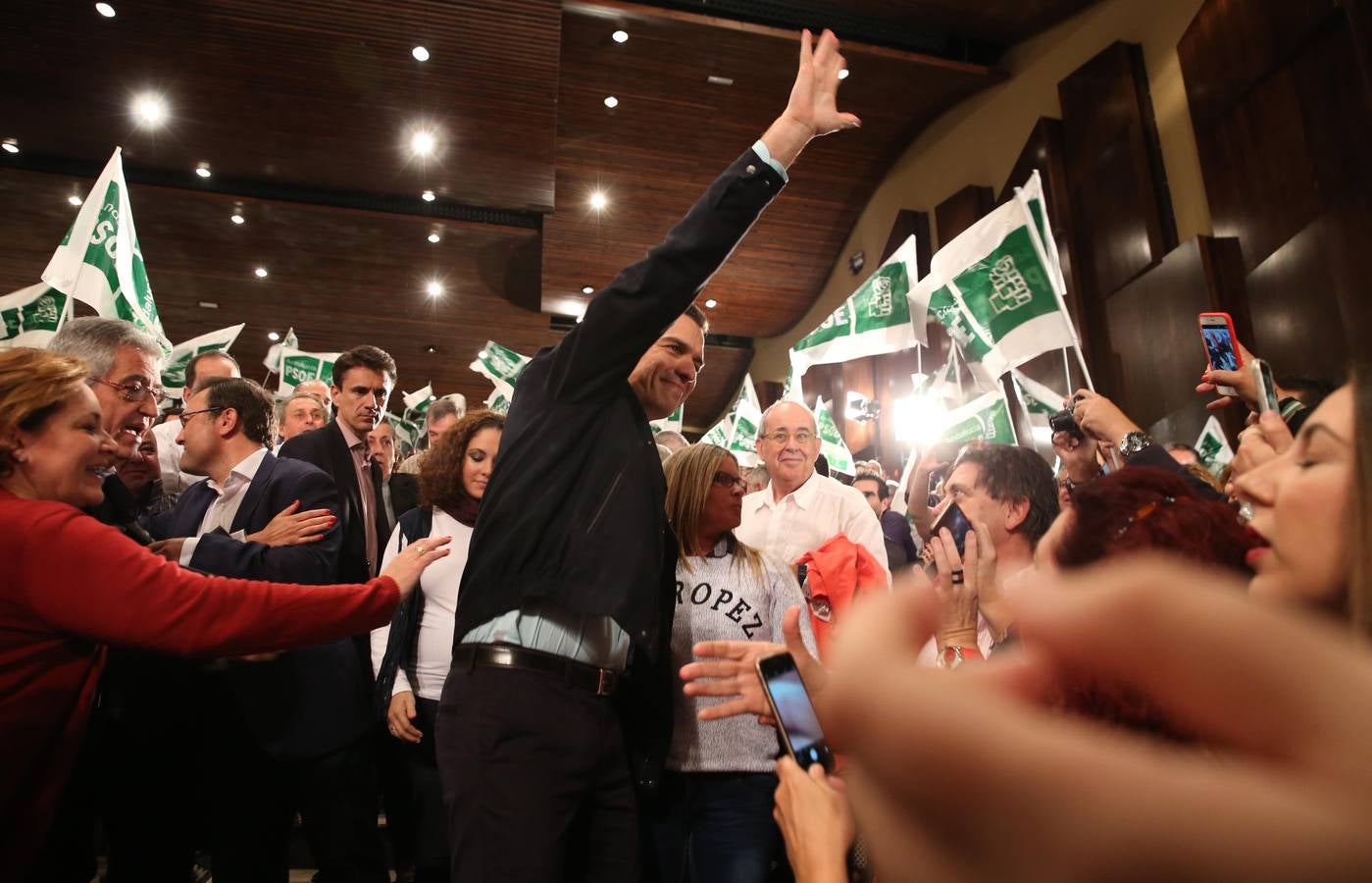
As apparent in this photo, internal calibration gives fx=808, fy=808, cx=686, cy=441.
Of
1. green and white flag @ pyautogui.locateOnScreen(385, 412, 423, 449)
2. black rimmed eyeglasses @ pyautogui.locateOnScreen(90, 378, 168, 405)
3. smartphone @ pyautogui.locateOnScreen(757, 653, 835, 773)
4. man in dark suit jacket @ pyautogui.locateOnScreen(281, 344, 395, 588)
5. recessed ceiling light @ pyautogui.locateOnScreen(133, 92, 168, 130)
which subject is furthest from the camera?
green and white flag @ pyautogui.locateOnScreen(385, 412, 423, 449)

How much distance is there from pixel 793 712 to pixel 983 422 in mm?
3788

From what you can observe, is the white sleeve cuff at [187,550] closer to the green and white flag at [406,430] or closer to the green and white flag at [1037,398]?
the green and white flag at [1037,398]

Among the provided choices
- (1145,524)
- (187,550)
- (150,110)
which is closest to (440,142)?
(150,110)

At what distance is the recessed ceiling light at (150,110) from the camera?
782 cm

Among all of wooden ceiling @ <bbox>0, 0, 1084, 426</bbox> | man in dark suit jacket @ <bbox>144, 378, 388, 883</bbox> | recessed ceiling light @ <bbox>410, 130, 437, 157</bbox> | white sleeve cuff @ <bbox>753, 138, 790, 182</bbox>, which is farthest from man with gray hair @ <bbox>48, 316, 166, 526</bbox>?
recessed ceiling light @ <bbox>410, 130, 437, 157</bbox>

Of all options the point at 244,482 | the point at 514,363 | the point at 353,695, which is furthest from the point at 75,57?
the point at 353,695

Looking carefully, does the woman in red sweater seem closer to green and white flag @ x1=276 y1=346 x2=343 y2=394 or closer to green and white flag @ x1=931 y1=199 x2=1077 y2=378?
green and white flag @ x1=931 y1=199 x2=1077 y2=378

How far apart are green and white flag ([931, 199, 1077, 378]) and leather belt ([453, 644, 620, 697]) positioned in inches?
120

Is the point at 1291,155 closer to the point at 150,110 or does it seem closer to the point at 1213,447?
the point at 1213,447

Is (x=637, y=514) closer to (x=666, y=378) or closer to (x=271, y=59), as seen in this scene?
(x=666, y=378)

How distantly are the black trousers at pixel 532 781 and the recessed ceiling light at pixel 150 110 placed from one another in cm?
872

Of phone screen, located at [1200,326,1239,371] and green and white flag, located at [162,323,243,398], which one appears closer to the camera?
phone screen, located at [1200,326,1239,371]

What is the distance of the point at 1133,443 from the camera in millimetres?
2244

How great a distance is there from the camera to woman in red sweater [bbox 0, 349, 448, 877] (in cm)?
146
